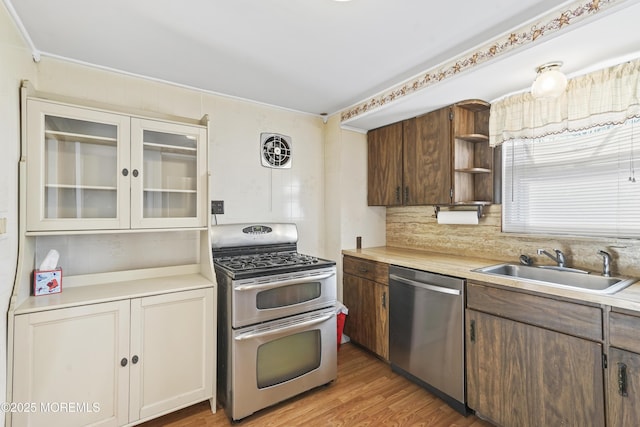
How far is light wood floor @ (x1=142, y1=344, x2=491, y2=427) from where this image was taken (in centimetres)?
183

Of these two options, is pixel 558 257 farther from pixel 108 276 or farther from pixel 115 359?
pixel 108 276

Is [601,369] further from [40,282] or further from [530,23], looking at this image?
[40,282]

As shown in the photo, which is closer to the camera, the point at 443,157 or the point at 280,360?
the point at 280,360

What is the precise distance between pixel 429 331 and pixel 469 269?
1.71 feet

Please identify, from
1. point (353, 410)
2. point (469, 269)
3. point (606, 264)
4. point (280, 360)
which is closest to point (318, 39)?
point (469, 269)

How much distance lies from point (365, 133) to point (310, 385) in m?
2.32

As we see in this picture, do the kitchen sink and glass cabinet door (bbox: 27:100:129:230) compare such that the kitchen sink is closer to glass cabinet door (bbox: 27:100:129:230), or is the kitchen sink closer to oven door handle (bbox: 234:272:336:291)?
oven door handle (bbox: 234:272:336:291)

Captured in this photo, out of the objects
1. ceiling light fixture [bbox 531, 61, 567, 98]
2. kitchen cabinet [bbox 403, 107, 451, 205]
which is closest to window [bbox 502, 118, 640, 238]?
kitchen cabinet [bbox 403, 107, 451, 205]

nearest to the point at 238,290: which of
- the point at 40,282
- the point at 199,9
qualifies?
the point at 40,282

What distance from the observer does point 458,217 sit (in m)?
2.46

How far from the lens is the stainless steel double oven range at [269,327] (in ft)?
6.02

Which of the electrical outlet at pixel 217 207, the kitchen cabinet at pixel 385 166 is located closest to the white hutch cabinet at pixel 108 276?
the electrical outlet at pixel 217 207

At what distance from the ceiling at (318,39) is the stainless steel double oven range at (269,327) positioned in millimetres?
1220

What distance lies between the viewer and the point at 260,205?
2.66 meters
